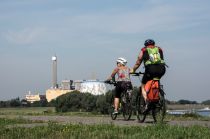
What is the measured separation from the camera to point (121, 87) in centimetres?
1664

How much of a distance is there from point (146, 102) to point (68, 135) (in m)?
4.71

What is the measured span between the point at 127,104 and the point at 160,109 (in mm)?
3096

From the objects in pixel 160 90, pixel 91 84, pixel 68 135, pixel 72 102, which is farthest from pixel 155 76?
pixel 91 84

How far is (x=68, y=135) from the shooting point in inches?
368

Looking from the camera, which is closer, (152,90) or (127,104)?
(152,90)

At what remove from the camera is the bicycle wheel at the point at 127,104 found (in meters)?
16.5

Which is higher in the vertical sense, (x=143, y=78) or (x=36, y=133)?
(x=143, y=78)

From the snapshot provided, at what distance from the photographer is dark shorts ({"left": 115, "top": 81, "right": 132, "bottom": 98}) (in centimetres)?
1640

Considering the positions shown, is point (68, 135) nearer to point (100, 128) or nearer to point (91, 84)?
point (100, 128)

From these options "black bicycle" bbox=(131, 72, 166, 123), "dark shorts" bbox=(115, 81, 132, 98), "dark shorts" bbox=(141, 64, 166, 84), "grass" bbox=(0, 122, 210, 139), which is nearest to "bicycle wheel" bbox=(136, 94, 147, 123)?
"black bicycle" bbox=(131, 72, 166, 123)

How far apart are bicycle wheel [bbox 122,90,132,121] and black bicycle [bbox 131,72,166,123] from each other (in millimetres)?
1517

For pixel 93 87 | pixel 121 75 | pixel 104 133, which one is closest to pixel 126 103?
pixel 121 75

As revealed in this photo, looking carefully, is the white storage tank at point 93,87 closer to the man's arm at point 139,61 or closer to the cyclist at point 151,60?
the man's arm at point 139,61

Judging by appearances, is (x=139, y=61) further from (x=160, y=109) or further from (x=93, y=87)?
(x=93, y=87)
